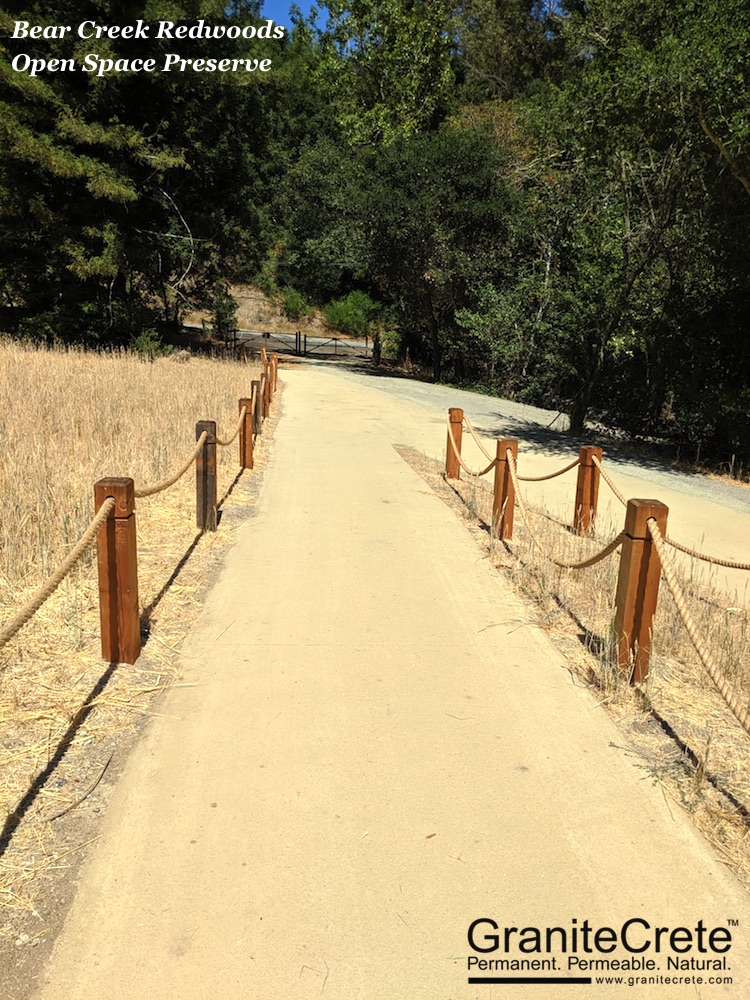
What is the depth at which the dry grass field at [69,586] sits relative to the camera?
3150 mm

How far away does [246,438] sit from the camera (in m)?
10.0

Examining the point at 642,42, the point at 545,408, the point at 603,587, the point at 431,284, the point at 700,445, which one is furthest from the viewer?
the point at 431,284

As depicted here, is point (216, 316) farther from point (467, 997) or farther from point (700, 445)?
point (467, 997)

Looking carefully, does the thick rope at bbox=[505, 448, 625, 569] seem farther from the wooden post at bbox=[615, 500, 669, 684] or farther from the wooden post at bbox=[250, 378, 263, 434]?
the wooden post at bbox=[250, 378, 263, 434]

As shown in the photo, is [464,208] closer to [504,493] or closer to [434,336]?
[434,336]

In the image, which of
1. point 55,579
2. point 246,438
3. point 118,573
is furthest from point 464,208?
point 55,579

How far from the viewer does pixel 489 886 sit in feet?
9.24

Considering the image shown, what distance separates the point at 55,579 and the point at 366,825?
5.58 ft

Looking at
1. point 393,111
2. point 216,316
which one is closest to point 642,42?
point 216,316

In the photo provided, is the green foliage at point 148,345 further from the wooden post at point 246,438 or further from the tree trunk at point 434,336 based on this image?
the wooden post at point 246,438

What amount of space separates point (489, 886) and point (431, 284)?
92.9 ft

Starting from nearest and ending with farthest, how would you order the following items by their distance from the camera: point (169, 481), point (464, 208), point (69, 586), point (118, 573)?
point (118, 573) → point (69, 586) → point (169, 481) → point (464, 208)

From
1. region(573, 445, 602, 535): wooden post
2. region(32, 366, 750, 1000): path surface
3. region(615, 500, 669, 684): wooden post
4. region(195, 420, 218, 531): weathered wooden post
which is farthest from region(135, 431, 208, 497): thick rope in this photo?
region(573, 445, 602, 535): wooden post

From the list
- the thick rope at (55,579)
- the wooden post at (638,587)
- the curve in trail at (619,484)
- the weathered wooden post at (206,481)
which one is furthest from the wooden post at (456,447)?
the thick rope at (55,579)
